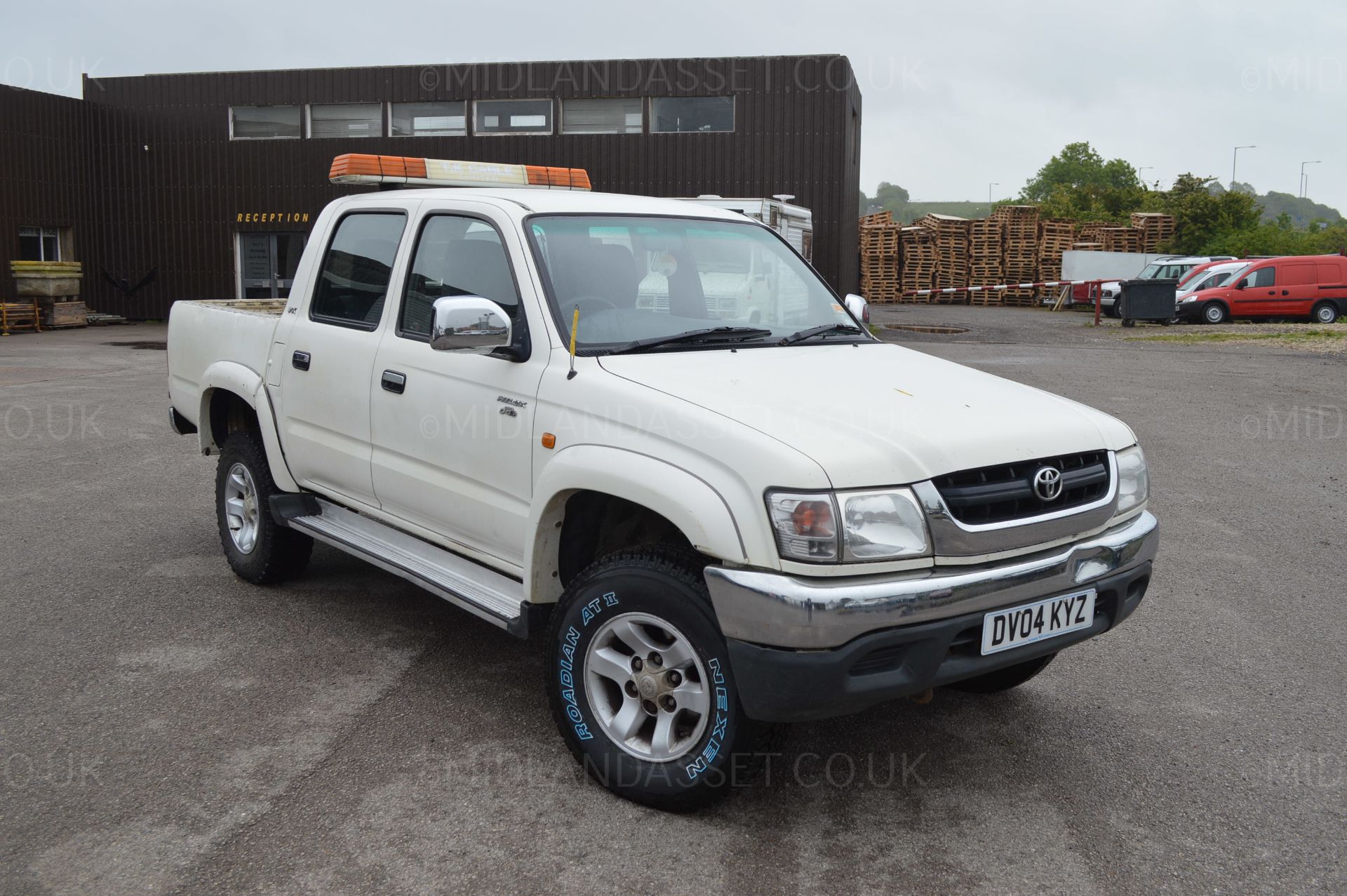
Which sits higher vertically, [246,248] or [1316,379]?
[246,248]

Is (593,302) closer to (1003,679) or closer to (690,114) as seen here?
(1003,679)

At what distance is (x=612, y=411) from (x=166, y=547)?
415 cm

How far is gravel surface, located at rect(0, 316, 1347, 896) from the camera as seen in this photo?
3240 millimetres

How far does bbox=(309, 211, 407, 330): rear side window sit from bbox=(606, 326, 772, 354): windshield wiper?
1.34 metres

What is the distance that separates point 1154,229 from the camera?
40156mm

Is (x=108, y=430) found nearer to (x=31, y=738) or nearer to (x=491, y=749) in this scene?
(x=31, y=738)

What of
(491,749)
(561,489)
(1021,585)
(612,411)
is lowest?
(491,749)

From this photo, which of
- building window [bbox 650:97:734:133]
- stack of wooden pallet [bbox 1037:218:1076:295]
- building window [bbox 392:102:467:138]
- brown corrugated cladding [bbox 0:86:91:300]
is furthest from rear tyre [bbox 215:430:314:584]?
stack of wooden pallet [bbox 1037:218:1076:295]

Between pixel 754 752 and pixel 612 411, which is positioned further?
pixel 612 411

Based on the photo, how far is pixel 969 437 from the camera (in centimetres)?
341

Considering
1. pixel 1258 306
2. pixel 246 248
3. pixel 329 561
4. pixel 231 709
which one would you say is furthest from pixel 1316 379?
pixel 246 248

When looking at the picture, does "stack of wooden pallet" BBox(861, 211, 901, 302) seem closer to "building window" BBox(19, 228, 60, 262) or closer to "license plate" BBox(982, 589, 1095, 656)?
"building window" BBox(19, 228, 60, 262)

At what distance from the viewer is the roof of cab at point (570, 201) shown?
4512mm

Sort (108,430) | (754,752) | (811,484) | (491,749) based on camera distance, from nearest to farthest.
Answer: (811,484) → (754,752) → (491,749) → (108,430)
